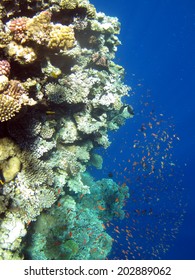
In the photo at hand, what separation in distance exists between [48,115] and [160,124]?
5773 cm

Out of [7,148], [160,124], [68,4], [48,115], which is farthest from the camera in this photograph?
[160,124]

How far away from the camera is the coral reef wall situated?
5000mm

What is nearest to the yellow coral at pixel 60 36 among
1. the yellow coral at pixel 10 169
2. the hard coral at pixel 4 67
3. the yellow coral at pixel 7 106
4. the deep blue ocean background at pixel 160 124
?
the hard coral at pixel 4 67

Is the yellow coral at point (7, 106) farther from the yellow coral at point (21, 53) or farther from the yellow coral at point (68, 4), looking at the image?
the yellow coral at point (68, 4)

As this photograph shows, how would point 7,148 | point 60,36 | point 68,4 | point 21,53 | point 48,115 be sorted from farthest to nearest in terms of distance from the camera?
point 48,115 → point 68,4 → point 7,148 → point 60,36 → point 21,53

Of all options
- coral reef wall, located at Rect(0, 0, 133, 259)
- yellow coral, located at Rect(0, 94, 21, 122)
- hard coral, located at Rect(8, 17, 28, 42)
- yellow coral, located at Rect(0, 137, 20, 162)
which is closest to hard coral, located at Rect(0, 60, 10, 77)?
coral reef wall, located at Rect(0, 0, 133, 259)

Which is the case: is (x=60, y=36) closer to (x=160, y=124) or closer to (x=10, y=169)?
(x=10, y=169)

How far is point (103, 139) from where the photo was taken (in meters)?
8.67

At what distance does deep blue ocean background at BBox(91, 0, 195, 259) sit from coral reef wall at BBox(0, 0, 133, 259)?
25.7 meters

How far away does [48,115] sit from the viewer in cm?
639

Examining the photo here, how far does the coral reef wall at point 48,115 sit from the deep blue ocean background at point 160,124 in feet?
84.5

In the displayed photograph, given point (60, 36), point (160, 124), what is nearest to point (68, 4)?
point (60, 36)

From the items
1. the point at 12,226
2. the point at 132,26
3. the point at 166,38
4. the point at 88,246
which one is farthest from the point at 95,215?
the point at 166,38

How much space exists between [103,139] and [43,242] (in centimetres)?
359
